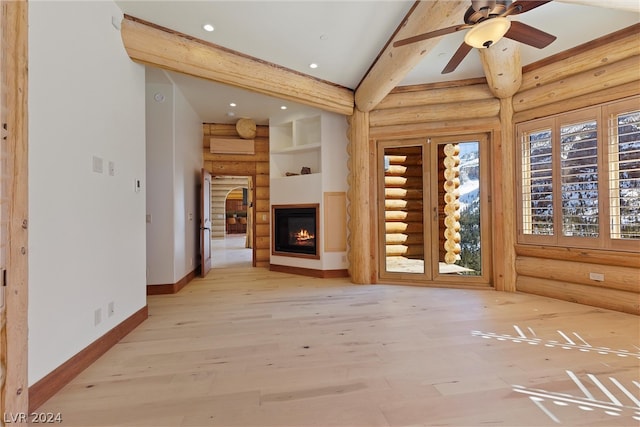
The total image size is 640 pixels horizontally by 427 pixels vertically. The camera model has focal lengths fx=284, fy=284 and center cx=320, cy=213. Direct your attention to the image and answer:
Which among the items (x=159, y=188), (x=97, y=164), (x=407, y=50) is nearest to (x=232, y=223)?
(x=159, y=188)

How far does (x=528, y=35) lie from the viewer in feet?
7.61

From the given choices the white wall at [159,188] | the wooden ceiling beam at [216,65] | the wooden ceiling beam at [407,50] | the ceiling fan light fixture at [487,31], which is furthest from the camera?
the white wall at [159,188]

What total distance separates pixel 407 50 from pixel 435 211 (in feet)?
7.87

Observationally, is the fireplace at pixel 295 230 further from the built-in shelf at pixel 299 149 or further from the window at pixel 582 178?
the window at pixel 582 178

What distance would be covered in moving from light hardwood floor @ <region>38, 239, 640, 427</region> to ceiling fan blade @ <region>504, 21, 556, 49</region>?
2.53 meters

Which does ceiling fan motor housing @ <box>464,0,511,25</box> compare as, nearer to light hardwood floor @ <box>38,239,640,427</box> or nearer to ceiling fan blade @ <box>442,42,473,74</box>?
ceiling fan blade @ <box>442,42,473,74</box>

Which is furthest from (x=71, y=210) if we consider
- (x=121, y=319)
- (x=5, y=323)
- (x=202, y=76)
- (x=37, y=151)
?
(x=202, y=76)

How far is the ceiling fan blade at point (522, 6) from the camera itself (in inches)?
74.1

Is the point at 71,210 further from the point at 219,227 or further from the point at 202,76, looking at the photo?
the point at 219,227

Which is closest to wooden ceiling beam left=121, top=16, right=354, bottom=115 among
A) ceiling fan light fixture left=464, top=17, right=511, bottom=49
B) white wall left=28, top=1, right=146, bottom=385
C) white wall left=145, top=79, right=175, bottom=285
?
white wall left=28, top=1, right=146, bottom=385

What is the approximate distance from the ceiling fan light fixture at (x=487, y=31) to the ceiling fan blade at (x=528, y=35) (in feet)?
0.35

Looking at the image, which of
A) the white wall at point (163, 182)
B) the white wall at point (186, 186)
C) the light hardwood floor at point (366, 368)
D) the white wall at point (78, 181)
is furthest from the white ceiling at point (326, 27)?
the light hardwood floor at point (366, 368)

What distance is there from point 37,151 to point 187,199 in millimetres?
3276

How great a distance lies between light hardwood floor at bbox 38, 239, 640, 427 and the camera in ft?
5.29
